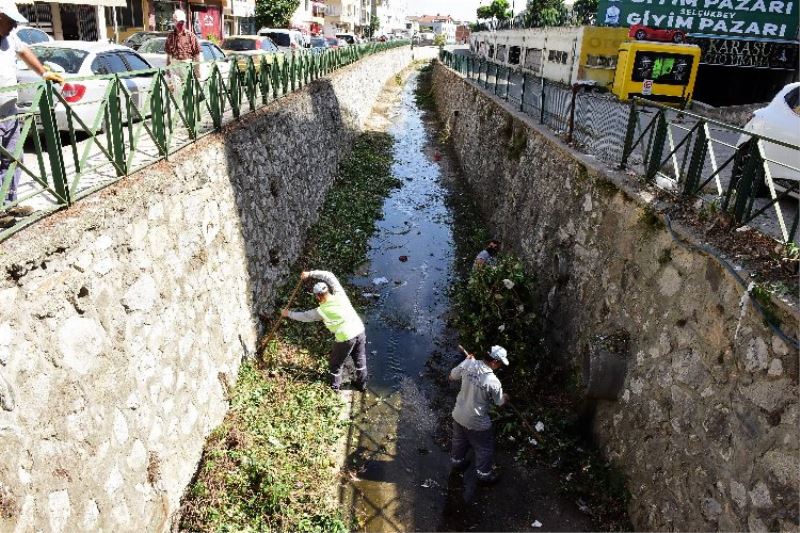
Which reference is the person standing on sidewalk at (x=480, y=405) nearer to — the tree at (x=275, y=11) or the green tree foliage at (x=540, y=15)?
the green tree foliage at (x=540, y=15)

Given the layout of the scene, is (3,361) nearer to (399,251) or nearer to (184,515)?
(184,515)

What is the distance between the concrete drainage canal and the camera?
5660mm

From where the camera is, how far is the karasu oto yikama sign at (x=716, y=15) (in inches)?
798

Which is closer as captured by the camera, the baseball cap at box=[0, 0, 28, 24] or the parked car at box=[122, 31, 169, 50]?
the baseball cap at box=[0, 0, 28, 24]

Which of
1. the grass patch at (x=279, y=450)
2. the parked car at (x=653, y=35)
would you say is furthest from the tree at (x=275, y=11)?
the grass patch at (x=279, y=450)

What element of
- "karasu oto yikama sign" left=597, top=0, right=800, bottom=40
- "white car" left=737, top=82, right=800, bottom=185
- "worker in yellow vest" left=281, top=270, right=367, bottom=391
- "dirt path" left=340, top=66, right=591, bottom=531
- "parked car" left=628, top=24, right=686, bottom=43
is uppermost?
"karasu oto yikama sign" left=597, top=0, right=800, bottom=40

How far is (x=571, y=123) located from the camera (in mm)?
9555

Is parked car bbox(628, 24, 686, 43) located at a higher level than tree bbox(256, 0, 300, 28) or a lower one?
lower

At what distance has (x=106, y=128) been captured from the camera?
18.4ft

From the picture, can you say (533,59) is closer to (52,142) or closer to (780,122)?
(780,122)

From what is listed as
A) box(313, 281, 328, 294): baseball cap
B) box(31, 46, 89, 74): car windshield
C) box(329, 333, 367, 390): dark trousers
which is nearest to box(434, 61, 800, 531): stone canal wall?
box(329, 333, 367, 390): dark trousers

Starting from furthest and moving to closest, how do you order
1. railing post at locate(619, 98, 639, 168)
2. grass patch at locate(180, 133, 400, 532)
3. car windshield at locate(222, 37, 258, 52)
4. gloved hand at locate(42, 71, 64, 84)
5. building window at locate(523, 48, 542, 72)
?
1. building window at locate(523, 48, 542, 72)
2. car windshield at locate(222, 37, 258, 52)
3. railing post at locate(619, 98, 639, 168)
4. grass patch at locate(180, 133, 400, 532)
5. gloved hand at locate(42, 71, 64, 84)

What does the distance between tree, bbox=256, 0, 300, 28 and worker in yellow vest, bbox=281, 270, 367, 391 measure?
3722 cm

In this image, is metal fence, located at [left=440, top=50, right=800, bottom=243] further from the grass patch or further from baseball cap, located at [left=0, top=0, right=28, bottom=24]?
baseball cap, located at [left=0, top=0, right=28, bottom=24]
